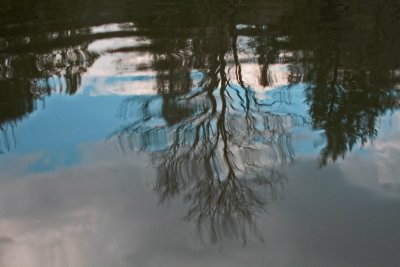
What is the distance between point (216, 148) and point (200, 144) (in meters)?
0.21

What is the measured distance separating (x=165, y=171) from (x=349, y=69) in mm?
4020

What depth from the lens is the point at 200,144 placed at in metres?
6.33

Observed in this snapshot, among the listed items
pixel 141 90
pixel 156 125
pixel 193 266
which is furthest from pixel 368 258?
pixel 141 90

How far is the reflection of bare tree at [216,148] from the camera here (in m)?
5.15

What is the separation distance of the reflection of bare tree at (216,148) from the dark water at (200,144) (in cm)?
2

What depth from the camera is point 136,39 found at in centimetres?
1016

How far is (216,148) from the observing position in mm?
6258

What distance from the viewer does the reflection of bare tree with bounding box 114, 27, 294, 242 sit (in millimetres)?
5152

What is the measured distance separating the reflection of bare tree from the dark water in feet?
0.08

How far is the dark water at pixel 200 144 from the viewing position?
4.62 m

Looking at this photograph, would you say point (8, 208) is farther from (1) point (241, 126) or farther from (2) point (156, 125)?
(1) point (241, 126)

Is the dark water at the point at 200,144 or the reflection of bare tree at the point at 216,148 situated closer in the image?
the dark water at the point at 200,144

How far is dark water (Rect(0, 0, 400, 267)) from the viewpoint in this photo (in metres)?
4.62

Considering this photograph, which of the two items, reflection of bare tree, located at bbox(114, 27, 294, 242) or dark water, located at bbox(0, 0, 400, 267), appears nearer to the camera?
dark water, located at bbox(0, 0, 400, 267)
